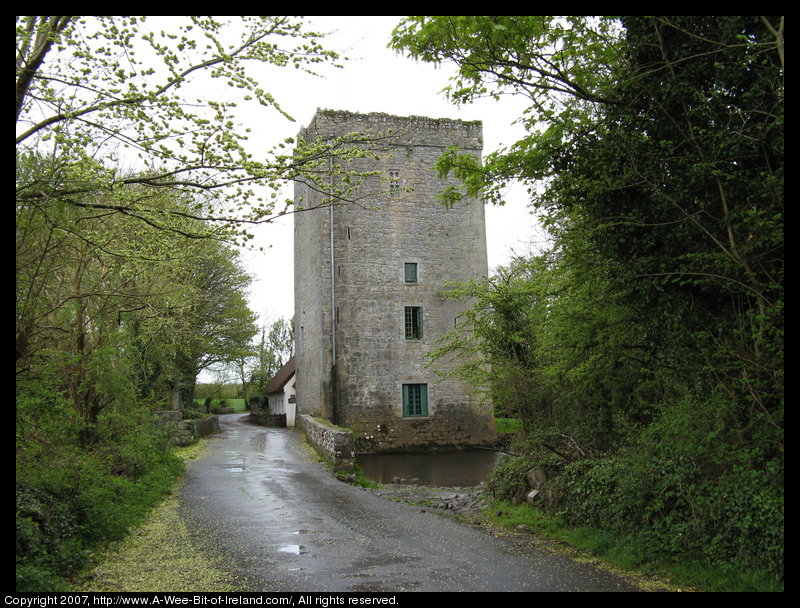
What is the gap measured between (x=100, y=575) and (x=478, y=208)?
76.1 ft

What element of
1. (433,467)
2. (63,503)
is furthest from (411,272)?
(63,503)

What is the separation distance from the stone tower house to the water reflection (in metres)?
1.21

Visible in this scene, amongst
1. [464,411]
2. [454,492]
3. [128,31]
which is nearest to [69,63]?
[128,31]

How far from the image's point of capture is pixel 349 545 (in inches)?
305

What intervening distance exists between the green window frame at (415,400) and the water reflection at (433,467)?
177 cm

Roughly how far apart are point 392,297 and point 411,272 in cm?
141

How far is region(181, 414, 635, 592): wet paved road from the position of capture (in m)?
6.07

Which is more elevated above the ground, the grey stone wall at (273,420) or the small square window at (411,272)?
the small square window at (411,272)

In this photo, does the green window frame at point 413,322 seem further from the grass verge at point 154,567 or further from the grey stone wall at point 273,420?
the grass verge at point 154,567

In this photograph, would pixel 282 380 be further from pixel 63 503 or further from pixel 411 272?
pixel 63 503

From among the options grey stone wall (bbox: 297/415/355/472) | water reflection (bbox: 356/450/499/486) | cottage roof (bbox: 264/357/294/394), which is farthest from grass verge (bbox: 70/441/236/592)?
cottage roof (bbox: 264/357/294/394)

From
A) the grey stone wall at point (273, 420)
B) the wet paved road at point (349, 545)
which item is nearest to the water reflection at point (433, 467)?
the wet paved road at point (349, 545)

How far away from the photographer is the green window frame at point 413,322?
2547cm

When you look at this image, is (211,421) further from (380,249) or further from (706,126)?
(706,126)
